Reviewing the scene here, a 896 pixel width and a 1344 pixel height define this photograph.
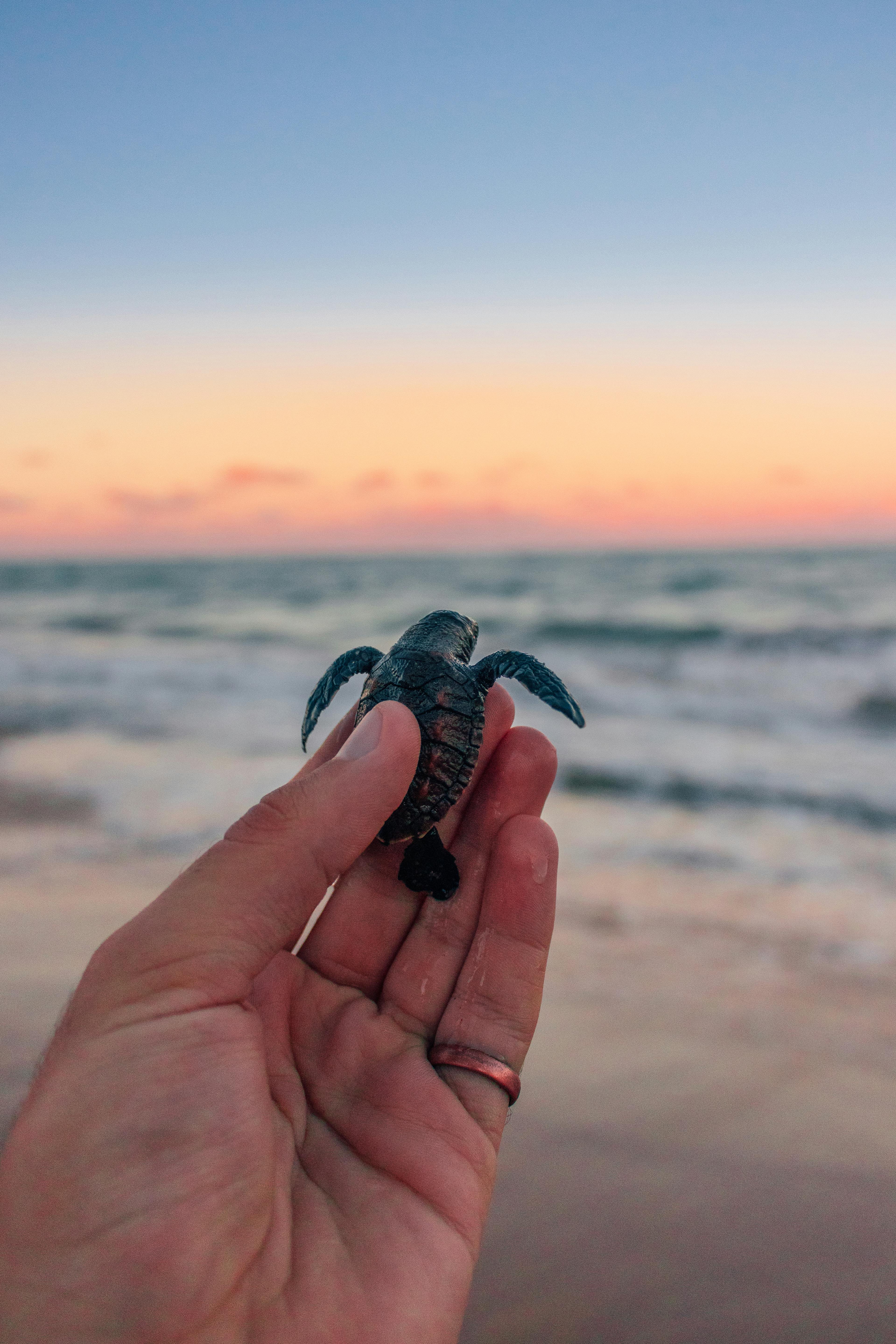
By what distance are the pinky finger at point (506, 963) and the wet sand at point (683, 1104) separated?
0.75 metres

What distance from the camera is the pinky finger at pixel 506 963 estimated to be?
2.42 m

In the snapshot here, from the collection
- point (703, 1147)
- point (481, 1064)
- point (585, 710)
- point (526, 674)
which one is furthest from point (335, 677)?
point (585, 710)

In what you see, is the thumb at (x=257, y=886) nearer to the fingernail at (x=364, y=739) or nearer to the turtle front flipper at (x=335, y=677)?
the fingernail at (x=364, y=739)

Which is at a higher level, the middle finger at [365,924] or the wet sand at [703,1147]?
the middle finger at [365,924]

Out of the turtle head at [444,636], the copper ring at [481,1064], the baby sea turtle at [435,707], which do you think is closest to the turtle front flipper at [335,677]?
the baby sea turtle at [435,707]

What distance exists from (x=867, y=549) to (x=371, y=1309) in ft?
216

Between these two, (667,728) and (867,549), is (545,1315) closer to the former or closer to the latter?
(667,728)

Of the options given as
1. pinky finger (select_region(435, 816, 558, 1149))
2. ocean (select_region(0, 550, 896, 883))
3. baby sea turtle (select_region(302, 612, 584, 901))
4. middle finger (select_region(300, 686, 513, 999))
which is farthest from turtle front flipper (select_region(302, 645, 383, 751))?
ocean (select_region(0, 550, 896, 883))

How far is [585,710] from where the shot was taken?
11164 millimetres

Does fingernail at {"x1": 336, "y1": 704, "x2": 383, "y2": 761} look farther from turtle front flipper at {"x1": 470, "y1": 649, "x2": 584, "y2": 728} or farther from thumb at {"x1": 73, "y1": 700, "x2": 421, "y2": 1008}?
turtle front flipper at {"x1": 470, "y1": 649, "x2": 584, "y2": 728}

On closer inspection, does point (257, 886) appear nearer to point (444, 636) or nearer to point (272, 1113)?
point (272, 1113)

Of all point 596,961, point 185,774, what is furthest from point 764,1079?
point 185,774

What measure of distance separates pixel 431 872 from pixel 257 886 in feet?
3.04

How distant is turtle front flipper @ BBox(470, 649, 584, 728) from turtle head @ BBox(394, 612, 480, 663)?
153mm
